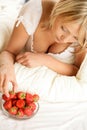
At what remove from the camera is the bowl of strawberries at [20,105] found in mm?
970

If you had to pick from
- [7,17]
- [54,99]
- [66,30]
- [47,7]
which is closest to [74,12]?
A: [66,30]

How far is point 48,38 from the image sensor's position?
1.27 m

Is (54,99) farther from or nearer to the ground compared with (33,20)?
nearer to the ground

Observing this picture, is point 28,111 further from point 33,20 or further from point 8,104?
point 33,20

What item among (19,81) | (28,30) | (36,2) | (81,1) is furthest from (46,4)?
(19,81)

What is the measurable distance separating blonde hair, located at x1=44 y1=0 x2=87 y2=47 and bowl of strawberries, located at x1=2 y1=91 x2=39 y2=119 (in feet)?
1.03

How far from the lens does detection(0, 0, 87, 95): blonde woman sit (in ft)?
3.33

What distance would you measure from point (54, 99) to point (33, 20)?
37 cm

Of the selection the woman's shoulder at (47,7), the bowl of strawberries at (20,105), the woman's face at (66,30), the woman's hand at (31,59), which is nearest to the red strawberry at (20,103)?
the bowl of strawberries at (20,105)

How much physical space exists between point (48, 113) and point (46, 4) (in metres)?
0.51

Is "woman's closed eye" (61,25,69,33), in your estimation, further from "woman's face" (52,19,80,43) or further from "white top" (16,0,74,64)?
"white top" (16,0,74,64)

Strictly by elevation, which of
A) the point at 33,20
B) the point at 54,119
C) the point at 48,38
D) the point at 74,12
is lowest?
the point at 54,119

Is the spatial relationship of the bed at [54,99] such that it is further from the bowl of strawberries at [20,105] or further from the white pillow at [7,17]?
the white pillow at [7,17]

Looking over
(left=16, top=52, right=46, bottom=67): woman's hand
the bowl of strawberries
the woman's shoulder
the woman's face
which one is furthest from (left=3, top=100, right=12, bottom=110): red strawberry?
the woman's shoulder
